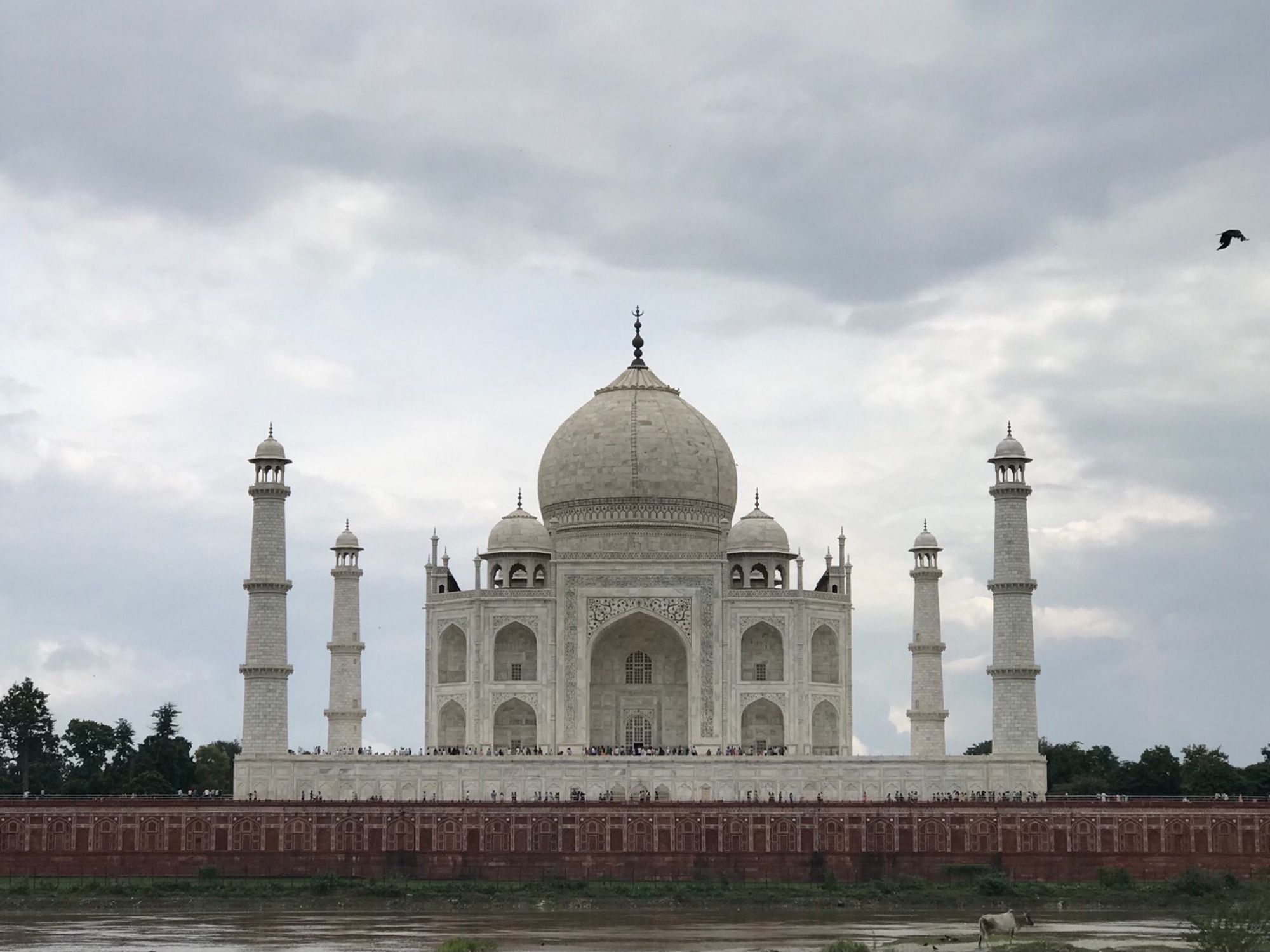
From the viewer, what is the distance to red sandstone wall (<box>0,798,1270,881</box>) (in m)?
42.9

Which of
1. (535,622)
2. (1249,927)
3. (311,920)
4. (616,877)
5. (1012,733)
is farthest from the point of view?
(535,622)

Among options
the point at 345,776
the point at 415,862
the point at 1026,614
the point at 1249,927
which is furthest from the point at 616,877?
the point at 1249,927

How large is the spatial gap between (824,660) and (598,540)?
5.85m

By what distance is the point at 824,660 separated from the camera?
51875 mm

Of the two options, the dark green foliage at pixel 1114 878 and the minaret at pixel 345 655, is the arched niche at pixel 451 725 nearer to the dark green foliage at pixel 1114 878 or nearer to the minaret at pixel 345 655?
the minaret at pixel 345 655

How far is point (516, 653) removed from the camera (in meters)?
51.3

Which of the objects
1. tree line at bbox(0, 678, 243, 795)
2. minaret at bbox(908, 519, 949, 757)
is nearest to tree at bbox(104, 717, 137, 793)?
tree line at bbox(0, 678, 243, 795)

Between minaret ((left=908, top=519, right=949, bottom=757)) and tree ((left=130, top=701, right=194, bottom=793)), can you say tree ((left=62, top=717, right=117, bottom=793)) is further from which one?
minaret ((left=908, top=519, right=949, bottom=757))

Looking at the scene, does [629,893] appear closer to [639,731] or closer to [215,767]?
[639,731]

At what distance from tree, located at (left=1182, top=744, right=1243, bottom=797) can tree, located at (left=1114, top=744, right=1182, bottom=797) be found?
0.28 meters

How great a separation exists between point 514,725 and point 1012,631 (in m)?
11.2

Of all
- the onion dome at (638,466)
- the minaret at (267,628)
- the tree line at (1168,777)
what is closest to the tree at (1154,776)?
the tree line at (1168,777)

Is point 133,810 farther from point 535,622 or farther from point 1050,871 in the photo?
point 1050,871

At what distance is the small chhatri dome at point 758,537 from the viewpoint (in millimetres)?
52375
